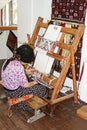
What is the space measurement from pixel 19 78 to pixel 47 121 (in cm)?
63

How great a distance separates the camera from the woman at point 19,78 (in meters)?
2.59

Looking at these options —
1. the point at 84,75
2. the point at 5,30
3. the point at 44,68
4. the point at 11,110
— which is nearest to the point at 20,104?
the point at 11,110

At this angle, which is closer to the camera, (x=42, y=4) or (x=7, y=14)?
(x=42, y=4)

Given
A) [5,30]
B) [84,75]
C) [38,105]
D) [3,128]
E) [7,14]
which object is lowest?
[3,128]

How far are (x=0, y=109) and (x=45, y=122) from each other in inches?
26.5

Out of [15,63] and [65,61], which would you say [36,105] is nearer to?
[15,63]

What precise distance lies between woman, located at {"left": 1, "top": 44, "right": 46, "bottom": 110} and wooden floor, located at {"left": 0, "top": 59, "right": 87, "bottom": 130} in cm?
19

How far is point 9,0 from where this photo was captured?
216 inches

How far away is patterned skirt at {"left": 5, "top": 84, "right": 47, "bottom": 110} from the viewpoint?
105 inches

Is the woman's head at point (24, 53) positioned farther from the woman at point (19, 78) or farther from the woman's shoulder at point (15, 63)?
the woman's shoulder at point (15, 63)

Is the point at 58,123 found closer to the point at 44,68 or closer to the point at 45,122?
the point at 45,122

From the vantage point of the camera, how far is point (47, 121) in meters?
2.69

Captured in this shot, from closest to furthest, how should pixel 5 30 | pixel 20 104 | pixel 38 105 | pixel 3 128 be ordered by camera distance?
1. pixel 3 128
2. pixel 38 105
3. pixel 20 104
4. pixel 5 30

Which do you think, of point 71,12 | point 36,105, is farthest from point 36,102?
point 71,12
